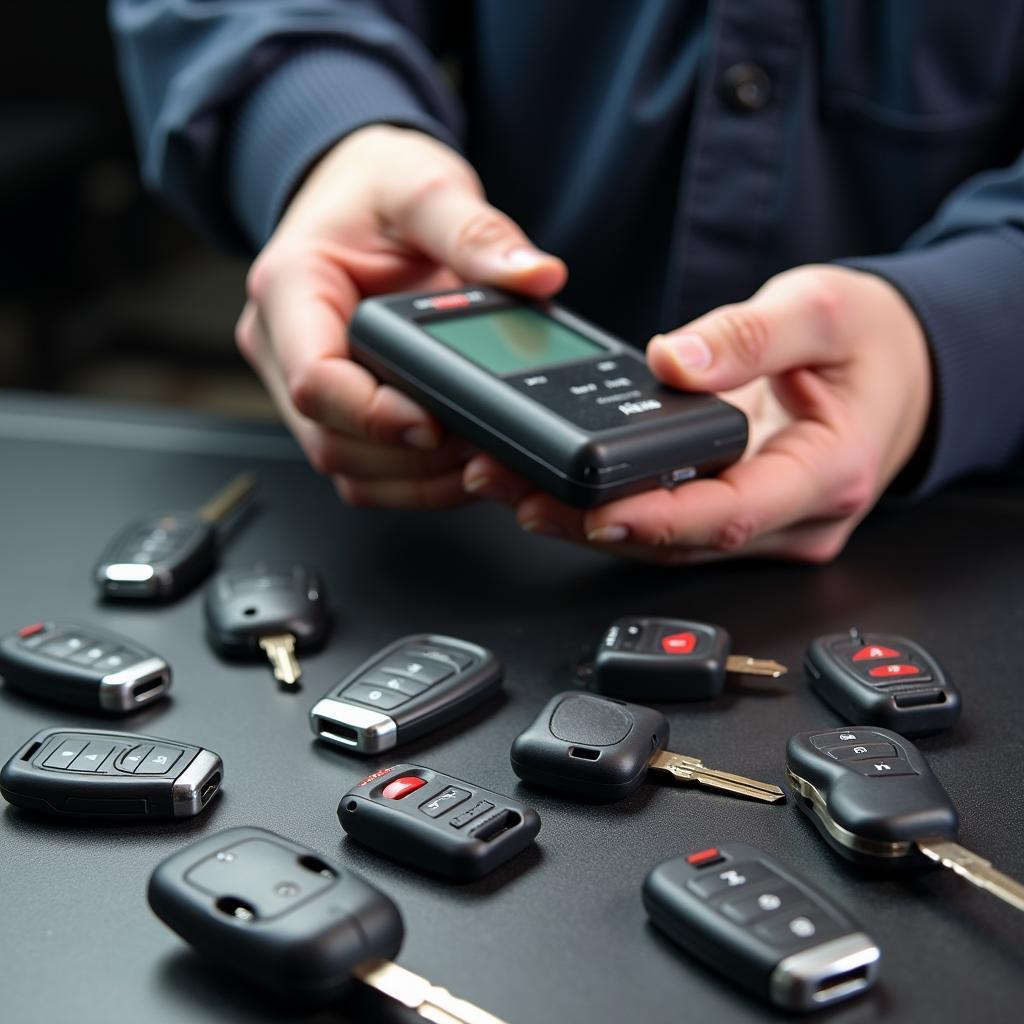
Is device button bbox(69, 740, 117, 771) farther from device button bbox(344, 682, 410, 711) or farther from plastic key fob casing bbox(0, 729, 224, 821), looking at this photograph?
device button bbox(344, 682, 410, 711)

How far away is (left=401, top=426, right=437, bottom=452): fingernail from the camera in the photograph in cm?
69

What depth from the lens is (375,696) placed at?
0.55m

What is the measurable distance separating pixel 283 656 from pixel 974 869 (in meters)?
0.32

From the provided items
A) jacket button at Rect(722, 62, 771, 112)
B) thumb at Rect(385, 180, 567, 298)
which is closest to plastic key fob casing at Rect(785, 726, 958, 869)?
thumb at Rect(385, 180, 567, 298)

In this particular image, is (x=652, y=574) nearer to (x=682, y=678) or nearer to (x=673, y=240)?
(x=682, y=678)

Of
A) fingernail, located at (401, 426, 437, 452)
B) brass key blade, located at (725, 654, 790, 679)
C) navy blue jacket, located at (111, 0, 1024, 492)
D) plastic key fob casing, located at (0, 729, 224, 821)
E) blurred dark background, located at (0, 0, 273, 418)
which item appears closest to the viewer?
plastic key fob casing, located at (0, 729, 224, 821)

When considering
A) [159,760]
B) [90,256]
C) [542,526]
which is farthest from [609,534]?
[90,256]

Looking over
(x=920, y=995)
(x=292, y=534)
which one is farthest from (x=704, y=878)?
(x=292, y=534)

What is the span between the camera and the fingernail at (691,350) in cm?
64

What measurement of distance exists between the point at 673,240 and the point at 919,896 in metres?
0.66

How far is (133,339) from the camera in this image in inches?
98.0

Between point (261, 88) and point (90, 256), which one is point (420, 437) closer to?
point (261, 88)

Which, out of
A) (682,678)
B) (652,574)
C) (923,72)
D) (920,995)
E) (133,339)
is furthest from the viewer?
(133,339)

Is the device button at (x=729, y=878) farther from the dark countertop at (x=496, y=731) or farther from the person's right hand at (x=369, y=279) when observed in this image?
the person's right hand at (x=369, y=279)
